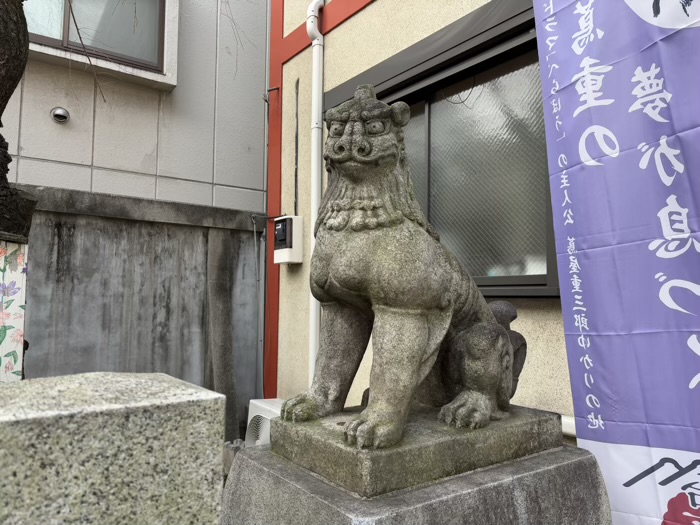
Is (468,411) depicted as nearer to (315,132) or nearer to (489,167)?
(489,167)

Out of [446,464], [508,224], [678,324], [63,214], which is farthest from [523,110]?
[63,214]

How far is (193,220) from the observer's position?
216 inches

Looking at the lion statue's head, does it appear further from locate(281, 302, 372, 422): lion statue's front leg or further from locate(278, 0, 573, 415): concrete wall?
locate(278, 0, 573, 415): concrete wall

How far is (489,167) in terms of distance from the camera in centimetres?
370

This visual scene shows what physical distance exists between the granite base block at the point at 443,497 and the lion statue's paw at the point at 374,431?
6.3 inches

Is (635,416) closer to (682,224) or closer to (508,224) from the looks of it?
(682,224)

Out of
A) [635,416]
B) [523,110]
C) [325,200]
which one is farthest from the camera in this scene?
[523,110]

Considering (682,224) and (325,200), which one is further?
(682,224)

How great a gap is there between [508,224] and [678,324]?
1.41m

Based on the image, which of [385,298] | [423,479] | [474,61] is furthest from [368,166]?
[474,61]

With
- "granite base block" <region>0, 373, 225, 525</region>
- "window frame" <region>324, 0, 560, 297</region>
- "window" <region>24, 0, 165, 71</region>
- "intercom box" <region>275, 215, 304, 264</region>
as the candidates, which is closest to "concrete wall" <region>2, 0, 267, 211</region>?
"window" <region>24, 0, 165, 71</region>

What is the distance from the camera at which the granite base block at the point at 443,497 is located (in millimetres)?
1554

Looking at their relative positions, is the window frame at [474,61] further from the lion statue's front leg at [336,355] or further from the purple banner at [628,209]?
the lion statue's front leg at [336,355]

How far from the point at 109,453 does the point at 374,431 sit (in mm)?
1004
